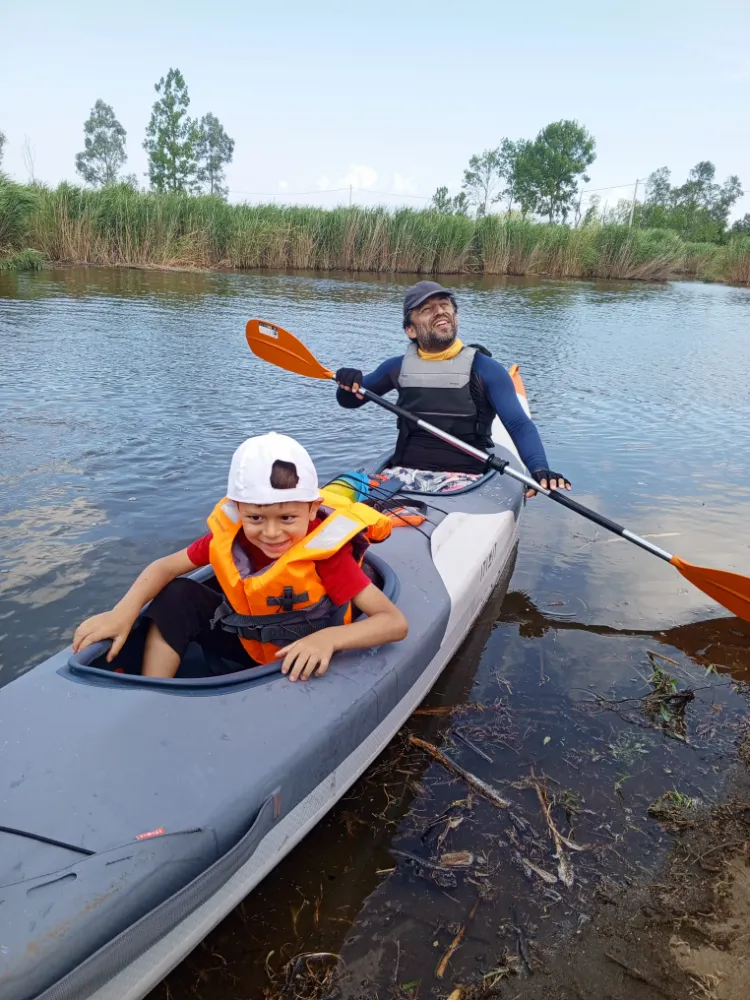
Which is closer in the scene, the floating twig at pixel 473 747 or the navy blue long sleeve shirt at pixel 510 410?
the floating twig at pixel 473 747

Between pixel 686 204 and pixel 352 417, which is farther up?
pixel 686 204

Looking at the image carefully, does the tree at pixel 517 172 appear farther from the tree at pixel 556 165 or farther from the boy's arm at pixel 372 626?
the boy's arm at pixel 372 626

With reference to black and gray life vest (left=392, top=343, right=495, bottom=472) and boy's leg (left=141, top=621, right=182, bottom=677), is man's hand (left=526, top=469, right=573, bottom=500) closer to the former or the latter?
black and gray life vest (left=392, top=343, right=495, bottom=472)

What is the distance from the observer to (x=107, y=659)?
1966mm

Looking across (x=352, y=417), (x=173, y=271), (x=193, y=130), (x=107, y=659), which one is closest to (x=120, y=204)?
(x=173, y=271)

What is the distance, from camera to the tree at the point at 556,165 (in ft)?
148

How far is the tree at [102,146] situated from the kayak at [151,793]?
57.9m

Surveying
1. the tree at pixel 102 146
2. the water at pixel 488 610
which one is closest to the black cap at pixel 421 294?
the water at pixel 488 610

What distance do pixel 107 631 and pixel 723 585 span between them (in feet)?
9.27

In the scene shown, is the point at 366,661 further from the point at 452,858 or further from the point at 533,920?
the point at 533,920

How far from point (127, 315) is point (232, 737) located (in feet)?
29.8

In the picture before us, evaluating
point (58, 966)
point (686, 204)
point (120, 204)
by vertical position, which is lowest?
point (58, 966)

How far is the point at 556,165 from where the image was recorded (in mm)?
45500

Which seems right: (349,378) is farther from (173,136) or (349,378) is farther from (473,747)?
(173,136)
